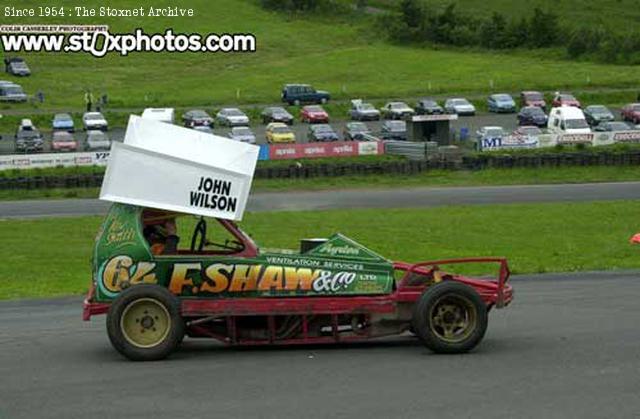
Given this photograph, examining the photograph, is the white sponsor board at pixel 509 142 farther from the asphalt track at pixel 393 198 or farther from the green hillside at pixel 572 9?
the green hillside at pixel 572 9

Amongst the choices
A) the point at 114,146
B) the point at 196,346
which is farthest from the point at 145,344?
the point at 114,146

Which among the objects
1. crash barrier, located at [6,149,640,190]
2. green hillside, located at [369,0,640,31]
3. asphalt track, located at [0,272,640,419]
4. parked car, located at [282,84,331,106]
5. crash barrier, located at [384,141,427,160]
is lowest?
crash barrier, located at [6,149,640,190]

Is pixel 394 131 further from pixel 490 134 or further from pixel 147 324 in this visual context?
pixel 147 324

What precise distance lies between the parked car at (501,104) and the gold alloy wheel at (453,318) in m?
55.2

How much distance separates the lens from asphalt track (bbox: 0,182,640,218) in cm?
3656

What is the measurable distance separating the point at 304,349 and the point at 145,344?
1.71 metres

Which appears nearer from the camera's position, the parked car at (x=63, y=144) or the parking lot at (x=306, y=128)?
the parked car at (x=63, y=144)

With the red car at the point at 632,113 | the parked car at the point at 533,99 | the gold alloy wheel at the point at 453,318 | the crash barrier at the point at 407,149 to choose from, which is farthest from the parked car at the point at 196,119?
the gold alloy wheel at the point at 453,318

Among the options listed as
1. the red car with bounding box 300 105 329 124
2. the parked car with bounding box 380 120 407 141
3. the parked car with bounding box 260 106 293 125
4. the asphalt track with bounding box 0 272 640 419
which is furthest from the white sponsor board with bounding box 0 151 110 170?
the asphalt track with bounding box 0 272 640 419

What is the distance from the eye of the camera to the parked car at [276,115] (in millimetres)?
62531

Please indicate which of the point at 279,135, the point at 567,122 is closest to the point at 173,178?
the point at 279,135

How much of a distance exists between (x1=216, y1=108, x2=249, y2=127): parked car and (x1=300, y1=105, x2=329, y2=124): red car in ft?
11.9

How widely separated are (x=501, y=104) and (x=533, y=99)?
2.27m

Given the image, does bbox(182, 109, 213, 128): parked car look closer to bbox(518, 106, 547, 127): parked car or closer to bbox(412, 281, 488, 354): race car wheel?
bbox(518, 106, 547, 127): parked car
